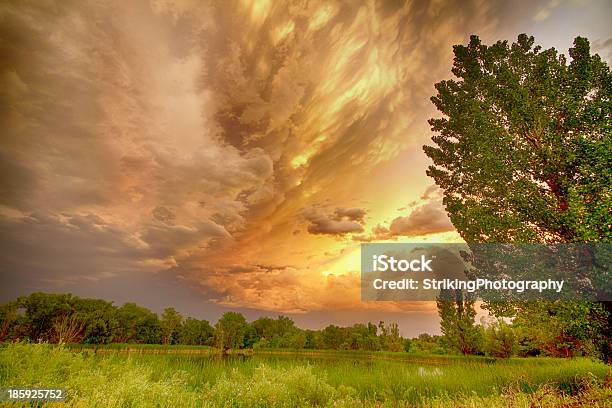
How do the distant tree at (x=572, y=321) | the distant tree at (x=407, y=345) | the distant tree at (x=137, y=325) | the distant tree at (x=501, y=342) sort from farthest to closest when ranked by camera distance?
the distant tree at (x=137, y=325), the distant tree at (x=407, y=345), the distant tree at (x=501, y=342), the distant tree at (x=572, y=321)

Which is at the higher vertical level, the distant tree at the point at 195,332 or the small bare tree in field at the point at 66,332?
the small bare tree in field at the point at 66,332

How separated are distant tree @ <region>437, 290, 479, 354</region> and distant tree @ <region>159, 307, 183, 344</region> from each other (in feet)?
238

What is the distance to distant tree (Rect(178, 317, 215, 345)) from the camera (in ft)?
293

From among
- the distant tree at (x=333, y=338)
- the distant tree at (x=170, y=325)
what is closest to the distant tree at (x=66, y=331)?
the distant tree at (x=170, y=325)

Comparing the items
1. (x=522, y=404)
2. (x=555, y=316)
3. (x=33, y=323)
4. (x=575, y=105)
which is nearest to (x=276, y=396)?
(x=522, y=404)

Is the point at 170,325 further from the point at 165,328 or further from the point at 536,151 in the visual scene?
the point at 536,151

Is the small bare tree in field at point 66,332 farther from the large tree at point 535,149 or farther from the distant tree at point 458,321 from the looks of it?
the distant tree at point 458,321

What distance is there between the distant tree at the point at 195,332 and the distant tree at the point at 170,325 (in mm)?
1563

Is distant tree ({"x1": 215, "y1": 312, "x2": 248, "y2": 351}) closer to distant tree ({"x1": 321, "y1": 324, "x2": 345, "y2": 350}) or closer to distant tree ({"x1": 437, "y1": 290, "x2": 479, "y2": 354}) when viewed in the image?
distant tree ({"x1": 321, "y1": 324, "x2": 345, "y2": 350})

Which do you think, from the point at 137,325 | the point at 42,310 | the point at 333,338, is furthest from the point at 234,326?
the point at 42,310

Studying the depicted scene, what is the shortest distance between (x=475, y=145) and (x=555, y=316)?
7690 mm

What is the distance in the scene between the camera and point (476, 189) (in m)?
15.5

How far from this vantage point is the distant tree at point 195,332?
89.4 metres

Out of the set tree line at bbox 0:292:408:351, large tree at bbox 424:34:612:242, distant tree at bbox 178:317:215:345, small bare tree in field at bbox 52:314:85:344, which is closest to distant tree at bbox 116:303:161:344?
tree line at bbox 0:292:408:351
